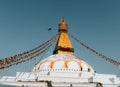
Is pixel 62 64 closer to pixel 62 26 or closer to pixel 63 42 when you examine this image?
pixel 63 42

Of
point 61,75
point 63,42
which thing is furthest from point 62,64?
point 63,42

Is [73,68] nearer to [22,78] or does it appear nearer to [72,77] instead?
[72,77]

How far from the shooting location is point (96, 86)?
2197 centimetres

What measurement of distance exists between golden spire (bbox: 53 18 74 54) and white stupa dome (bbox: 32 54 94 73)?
2985 mm

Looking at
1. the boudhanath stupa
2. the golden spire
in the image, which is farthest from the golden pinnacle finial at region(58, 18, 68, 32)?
the boudhanath stupa

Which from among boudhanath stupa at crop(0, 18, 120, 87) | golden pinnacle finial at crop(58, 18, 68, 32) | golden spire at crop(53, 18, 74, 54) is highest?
Answer: golden pinnacle finial at crop(58, 18, 68, 32)

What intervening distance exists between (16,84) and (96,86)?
689cm

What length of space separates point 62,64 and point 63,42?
19.8ft

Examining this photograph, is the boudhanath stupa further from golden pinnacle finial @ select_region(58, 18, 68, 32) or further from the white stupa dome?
golden pinnacle finial @ select_region(58, 18, 68, 32)

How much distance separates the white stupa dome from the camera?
89.9 feet

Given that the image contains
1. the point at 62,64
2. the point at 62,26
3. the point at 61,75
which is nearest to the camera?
the point at 61,75

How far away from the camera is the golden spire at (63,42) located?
3246cm

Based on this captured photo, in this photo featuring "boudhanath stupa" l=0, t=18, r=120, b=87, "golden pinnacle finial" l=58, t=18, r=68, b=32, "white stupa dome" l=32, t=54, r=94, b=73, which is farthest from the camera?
"golden pinnacle finial" l=58, t=18, r=68, b=32

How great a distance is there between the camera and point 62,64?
27.6 meters
